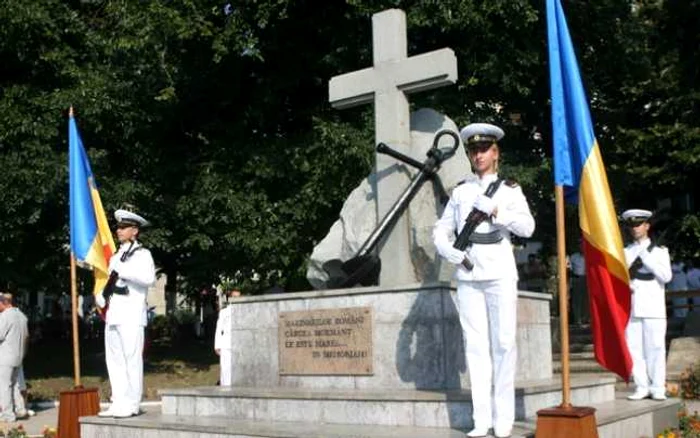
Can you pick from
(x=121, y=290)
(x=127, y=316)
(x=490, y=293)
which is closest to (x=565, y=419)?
(x=490, y=293)

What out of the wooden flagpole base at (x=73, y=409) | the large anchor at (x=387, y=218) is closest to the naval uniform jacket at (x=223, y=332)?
the wooden flagpole base at (x=73, y=409)

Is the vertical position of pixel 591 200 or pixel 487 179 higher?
pixel 487 179

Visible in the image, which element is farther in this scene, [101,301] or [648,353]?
[648,353]

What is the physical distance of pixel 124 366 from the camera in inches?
358

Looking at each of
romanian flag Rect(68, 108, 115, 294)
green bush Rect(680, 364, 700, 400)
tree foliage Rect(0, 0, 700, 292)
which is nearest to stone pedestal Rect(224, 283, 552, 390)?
romanian flag Rect(68, 108, 115, 294)

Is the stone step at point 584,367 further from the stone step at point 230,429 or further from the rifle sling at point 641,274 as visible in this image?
the stone step at point 230,429

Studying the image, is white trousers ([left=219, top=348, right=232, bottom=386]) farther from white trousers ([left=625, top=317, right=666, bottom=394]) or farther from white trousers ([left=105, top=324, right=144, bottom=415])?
white trousers ([left=625, top=317, right=666, bottom=394])

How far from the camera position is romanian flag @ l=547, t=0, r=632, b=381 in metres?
6.59

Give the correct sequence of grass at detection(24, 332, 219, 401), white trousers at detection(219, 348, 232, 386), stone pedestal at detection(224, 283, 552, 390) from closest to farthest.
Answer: stone pedestal at detection(224, 283, 552, 390) → white trousers at detection(219, 348, 232, 386) → grass at detection(24, 332, 219, 401)

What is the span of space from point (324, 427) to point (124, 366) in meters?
2.70

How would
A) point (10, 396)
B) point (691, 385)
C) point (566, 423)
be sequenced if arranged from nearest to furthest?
point (566, 423), point (691, 385), point (10, 396)

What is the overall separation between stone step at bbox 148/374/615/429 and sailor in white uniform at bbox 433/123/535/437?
526 millimetres

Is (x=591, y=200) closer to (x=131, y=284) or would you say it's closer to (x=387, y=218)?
(x=387, y=218)

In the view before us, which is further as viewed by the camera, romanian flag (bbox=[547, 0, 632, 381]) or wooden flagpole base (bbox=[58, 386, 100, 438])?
wooden flagpole base (bbox=[58, 386, 100, 438])
